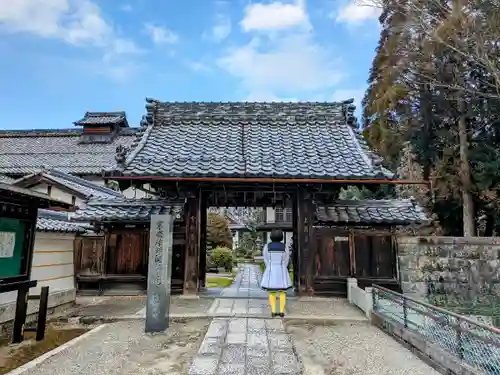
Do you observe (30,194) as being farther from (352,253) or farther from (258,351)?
(352,253)

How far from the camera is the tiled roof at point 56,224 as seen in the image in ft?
27.2

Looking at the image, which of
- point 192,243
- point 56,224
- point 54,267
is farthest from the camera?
point 56,224

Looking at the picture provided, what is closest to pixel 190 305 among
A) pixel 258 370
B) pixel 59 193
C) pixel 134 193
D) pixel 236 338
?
pixel 236 338

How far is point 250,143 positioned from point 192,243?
3.17m

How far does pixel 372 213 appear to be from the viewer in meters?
9.08

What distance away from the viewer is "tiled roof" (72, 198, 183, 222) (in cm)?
879

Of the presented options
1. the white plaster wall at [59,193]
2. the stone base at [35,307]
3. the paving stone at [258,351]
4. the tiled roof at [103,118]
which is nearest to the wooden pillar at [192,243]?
the stone base at [35,307]

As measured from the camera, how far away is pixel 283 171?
8.11 m

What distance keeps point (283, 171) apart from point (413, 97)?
12.8 m

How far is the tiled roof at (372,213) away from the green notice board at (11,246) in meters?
6.31

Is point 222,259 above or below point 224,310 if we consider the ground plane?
above

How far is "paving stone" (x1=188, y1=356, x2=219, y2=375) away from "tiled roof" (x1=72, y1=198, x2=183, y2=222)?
508 cm

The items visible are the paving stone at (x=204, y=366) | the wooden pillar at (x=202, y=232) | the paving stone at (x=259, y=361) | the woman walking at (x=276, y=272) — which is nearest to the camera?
the paving stone at (x=204, y=366)

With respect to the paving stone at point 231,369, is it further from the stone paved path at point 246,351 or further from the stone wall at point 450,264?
the stone wall at point 450,264
